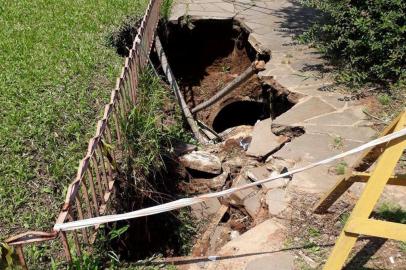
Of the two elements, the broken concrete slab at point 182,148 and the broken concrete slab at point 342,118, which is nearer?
the broken concrete slab at point 342,118

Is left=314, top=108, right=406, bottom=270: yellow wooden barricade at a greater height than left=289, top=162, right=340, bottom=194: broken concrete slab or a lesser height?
greater

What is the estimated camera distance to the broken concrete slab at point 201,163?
18.5ft

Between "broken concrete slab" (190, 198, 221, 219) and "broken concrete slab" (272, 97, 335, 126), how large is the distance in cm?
114

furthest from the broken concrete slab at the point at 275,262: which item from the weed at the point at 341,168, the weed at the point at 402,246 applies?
the weed at the point at 341,168

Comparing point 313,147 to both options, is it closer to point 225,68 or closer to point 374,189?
point 374,189

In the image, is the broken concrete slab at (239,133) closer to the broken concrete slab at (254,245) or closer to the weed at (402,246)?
the broken concrete slab at (254,245)

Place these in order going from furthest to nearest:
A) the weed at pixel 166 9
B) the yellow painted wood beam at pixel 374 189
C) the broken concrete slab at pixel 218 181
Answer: the weed at pixel 166 9, the broken concrete slab at pixel 218 181, the yellow painted wood beam at pixel 374 189

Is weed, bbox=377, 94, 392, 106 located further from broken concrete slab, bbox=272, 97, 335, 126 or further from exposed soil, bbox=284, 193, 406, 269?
exposed soil, bbox=284, 193, 406, 269

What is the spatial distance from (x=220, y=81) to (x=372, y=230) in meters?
6.43

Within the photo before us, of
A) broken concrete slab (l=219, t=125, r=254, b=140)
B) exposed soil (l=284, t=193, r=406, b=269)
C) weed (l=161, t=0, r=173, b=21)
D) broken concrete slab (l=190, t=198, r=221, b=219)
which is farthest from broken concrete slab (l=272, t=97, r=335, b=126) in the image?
weed (l=161, t=0, r=173, b=21)

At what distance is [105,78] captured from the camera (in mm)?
5820

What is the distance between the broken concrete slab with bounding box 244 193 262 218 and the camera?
462 centimetres

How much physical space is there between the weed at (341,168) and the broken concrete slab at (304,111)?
3.39 ft

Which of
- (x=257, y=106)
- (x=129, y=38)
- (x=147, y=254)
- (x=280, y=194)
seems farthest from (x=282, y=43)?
(x=147, y=254)
